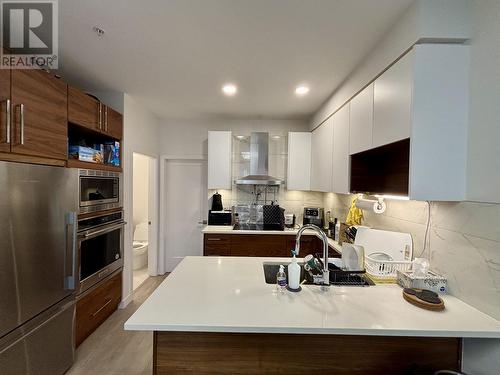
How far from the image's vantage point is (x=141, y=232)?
14.2ft

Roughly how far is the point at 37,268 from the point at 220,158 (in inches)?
90.2

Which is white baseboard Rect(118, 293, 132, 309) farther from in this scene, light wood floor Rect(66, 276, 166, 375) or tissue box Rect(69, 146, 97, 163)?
tissue box Rect(69, 146, 97, 163)

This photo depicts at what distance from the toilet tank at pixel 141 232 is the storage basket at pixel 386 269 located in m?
3.85

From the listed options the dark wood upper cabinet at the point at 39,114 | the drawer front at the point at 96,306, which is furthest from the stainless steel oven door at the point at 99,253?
the dark wood upper cabinet at the point at 39,114

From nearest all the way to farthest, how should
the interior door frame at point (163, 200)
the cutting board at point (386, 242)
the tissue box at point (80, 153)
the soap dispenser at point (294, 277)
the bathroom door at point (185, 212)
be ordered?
the soap dispenser at point (294, 277), the cutting board at point (386, 242), the tissue box at point (80, 153), the interior door frame at point (163, 200), the bathroom door at point (185, 212)

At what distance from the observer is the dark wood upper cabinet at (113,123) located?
2.44m

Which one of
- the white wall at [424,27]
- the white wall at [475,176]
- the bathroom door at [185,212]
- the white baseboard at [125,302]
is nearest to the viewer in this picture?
the white wall at [475,176]

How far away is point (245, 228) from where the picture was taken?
3297 mm

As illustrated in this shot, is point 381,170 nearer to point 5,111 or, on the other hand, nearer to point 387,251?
point 387,251

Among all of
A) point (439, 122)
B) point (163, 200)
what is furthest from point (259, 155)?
point (439, 122)

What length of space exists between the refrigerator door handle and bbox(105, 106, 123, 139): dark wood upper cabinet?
1051 millimetres

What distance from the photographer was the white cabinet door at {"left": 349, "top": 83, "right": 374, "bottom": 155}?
1.75m

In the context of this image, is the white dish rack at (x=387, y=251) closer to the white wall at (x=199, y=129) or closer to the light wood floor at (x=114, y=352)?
the light wood floor at (x=114, y=352)

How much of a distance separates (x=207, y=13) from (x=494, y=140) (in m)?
1.67
